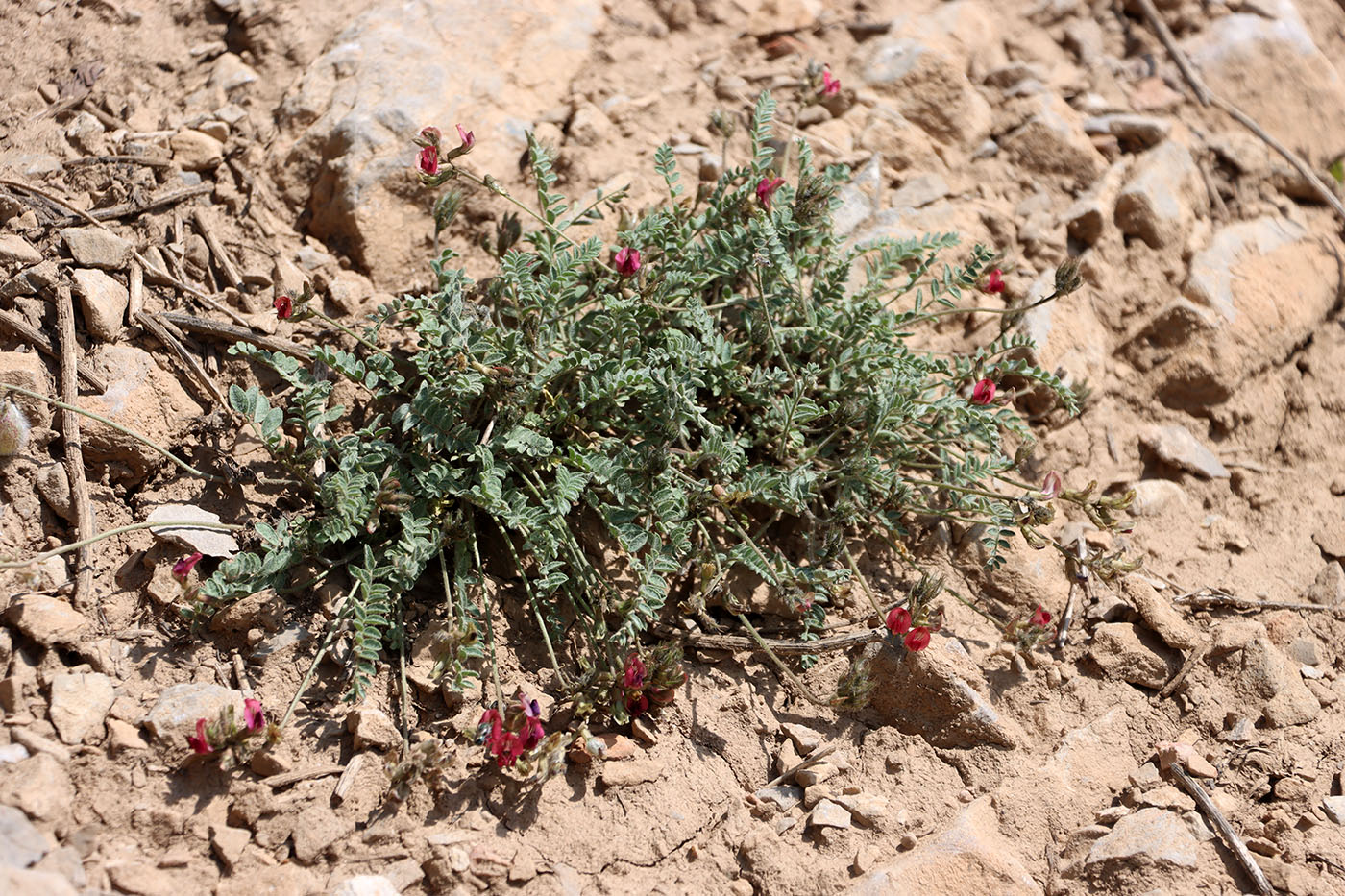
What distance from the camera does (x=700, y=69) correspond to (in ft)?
14.5

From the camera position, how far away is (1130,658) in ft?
10.4

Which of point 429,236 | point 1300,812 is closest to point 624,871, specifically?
point 1300,812

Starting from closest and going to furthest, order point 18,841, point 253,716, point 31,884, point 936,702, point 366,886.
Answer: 1. point 31,884
2. point 18,841
3. point 366,886
4. point 253,716
5. point 936,702

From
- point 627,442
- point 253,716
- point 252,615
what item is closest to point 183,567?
point 252,615

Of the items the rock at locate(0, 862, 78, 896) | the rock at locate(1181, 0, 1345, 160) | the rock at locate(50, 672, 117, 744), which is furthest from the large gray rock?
the rock at locate(1181, 0, 1345, 160)

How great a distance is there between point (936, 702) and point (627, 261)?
1.59 m

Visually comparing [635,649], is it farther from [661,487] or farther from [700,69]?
[700,69]

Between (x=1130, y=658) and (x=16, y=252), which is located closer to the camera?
(x=16, y=252)

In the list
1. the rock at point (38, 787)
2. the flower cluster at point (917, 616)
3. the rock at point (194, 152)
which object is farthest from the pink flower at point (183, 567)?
the flower cluster at point (917, 616)

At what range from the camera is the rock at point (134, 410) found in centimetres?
293

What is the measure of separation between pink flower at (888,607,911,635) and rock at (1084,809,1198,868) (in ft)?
2.43

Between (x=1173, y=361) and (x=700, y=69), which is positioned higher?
(x=700, y=69)

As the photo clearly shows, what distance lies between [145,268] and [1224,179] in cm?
442

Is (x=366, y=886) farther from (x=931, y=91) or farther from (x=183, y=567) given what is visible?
(x=931, y=91)
